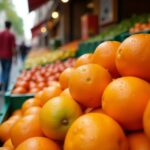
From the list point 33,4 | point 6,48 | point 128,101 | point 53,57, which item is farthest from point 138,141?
point 6,48

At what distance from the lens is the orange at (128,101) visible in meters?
1.17

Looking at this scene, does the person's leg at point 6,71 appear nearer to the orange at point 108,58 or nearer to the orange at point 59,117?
the orange at point 108,58

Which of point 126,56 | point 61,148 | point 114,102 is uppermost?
point 126,56

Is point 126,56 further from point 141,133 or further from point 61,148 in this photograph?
point 61,148

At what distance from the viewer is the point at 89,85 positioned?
135 cm

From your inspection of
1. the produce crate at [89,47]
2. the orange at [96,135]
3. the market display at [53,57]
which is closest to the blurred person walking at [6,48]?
the market display at [53,57]

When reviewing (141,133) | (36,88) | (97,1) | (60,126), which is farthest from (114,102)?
(97,1)

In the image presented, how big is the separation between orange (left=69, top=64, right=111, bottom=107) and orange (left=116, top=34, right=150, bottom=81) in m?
0.09

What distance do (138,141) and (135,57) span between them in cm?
34

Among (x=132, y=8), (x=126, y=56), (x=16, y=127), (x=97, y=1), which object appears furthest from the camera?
(x=97, y=1)

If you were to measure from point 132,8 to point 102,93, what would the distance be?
10051mm

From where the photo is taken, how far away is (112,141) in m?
1.07

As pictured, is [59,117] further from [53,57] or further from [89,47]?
[53,57]

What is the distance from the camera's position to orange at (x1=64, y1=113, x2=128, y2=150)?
1.07 metres
